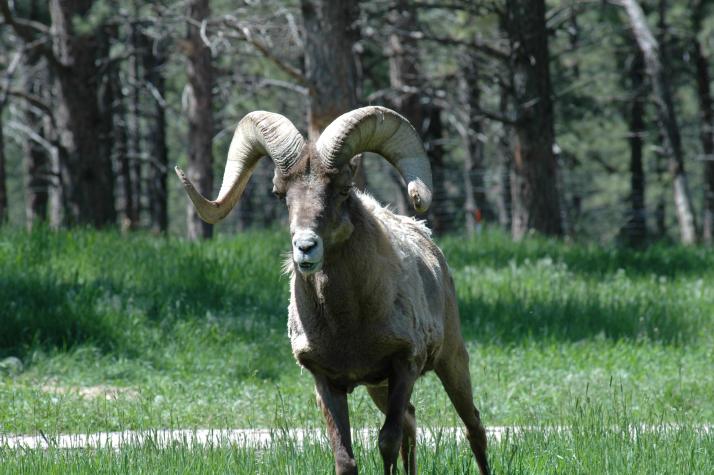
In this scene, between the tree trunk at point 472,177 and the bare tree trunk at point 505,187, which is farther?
the bare tree trunk at point 505,187

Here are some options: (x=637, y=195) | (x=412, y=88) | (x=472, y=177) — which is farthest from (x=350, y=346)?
(x=472, y=177)

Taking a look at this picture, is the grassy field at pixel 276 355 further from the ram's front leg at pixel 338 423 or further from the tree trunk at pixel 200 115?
the tree trunk at pixel 200 115

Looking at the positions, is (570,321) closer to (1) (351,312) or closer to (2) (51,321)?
(2) (51,321)

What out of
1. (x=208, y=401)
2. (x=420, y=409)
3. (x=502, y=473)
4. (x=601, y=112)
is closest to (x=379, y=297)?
(x=502, y=473)

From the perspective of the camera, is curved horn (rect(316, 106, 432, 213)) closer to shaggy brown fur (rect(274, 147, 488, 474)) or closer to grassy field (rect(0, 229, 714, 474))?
shaggy brown fur (rect(274, 147, 488, 474))

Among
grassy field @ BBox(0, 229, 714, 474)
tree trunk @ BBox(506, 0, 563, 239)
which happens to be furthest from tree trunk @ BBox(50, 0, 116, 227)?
tree trunk @ BBox(506, 0, 563, 239)

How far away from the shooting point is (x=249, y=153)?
7.36 m

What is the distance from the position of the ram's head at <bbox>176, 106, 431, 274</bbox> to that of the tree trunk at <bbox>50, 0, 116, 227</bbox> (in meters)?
11.5

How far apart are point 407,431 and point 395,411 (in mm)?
916

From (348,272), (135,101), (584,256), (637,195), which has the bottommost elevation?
(584,256)

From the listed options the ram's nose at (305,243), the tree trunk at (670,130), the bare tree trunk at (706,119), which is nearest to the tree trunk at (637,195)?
the bare tree trunk at (706,119)

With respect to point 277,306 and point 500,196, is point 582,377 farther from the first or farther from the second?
point 500,196

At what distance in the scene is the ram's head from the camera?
629 centimetres

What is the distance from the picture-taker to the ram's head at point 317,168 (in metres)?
6.29
